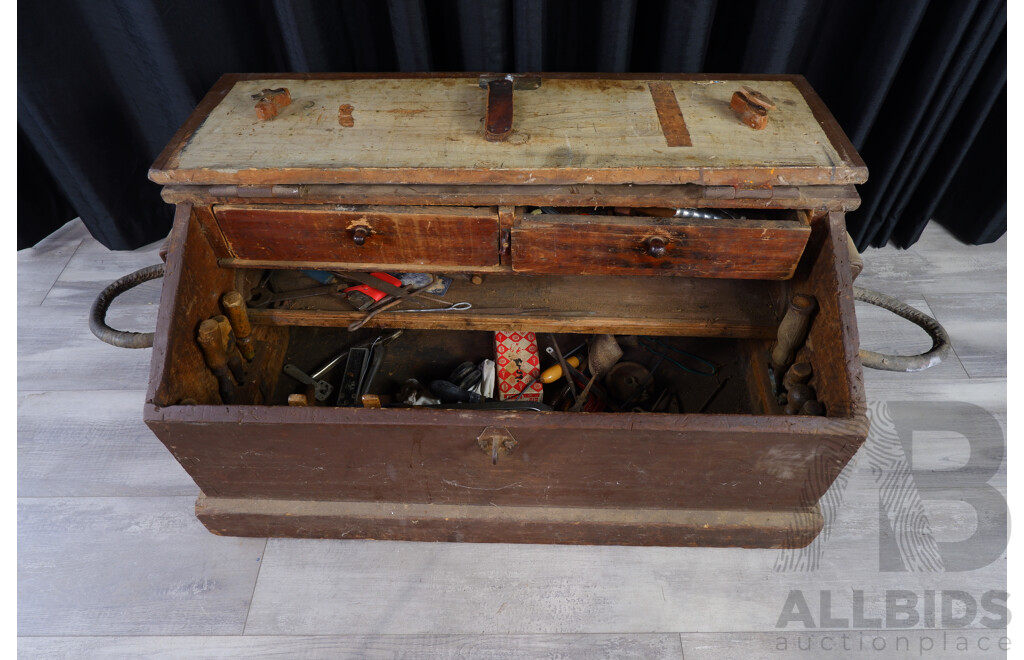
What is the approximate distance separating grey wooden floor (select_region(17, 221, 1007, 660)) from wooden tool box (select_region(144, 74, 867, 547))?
10 cm

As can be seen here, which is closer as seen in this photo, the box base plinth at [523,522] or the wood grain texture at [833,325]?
the wood grain texture at [833,325]

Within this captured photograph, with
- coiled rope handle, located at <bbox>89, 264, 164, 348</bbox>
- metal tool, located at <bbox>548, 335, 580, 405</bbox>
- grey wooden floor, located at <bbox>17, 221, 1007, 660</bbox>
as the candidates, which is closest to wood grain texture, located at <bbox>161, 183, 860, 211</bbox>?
coiled rope handle, located at <bbox>89, 264, 164, 348</bbox>

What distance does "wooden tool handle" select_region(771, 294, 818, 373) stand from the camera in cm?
156

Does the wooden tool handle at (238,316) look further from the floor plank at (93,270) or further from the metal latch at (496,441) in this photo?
the floor plank at (93,270)

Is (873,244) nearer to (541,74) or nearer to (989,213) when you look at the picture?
(989,213)

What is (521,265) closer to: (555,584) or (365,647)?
(555,584)

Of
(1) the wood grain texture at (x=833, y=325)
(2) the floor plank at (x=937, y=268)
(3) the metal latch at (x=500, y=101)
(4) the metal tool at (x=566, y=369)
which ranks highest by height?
(3) the metal latch at (x=500, y=101)

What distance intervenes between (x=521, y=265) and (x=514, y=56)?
84 centimetres

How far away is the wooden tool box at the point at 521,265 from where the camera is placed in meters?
1.43

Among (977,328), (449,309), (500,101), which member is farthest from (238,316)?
(977,328)

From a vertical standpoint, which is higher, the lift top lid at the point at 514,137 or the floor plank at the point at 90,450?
the lift top lid at the point at 514,137

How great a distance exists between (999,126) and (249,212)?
8.01ft

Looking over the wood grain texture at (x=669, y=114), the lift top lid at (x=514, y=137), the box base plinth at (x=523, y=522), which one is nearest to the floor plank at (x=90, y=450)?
the box base plinth at (x=523, y=522)

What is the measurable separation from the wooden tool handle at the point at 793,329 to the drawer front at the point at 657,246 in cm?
8
